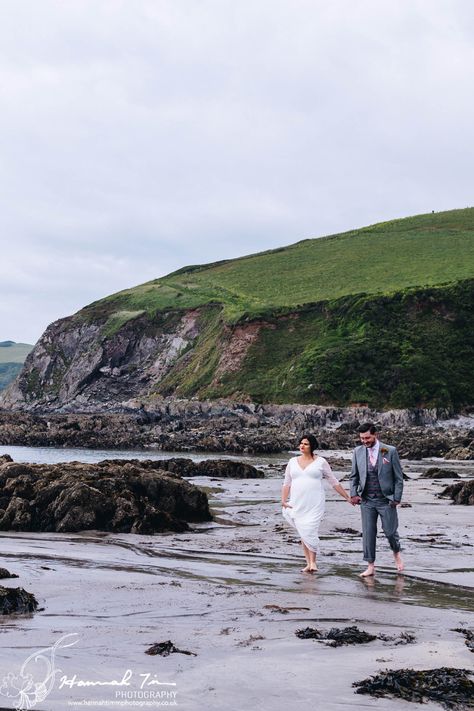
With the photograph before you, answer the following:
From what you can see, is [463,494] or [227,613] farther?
[463,494]

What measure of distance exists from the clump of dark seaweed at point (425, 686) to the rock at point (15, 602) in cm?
387

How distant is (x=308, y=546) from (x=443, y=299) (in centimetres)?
7590

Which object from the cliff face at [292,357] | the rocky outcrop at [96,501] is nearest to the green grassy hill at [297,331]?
the cliff face at [292,357]

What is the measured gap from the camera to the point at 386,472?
12.4m

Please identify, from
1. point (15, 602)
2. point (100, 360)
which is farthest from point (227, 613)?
point (100, 360)

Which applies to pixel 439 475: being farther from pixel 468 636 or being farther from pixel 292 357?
pixel 292 357

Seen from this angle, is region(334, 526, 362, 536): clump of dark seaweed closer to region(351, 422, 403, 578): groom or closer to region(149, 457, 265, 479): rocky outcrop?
region(351, 422, 403, 578): groom

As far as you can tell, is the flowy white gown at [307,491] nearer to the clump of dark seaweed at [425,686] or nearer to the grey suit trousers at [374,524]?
the grey suit trousers at [374,524]

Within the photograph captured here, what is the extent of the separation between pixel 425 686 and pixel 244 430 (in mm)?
53941

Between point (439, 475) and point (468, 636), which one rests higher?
point (468, 636)

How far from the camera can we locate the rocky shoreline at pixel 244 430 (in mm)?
48438

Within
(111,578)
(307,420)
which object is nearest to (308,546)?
(111,578)

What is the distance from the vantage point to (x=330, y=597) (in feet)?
32.0

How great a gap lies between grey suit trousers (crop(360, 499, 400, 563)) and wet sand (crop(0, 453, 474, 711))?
368 mm
